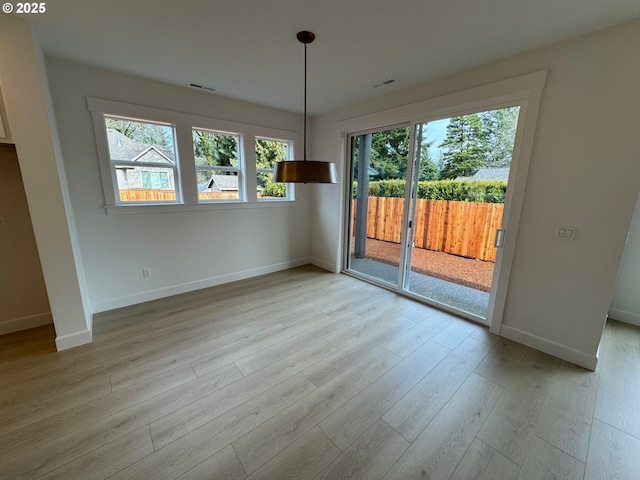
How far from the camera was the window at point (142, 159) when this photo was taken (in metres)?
2.88

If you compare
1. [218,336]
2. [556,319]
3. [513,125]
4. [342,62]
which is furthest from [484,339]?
[342,62]

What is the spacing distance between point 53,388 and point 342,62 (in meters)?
3.61

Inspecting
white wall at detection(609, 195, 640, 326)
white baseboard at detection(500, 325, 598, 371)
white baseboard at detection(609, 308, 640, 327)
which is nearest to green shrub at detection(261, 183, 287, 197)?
white baseboard at detection(500, 325, 598, 371)

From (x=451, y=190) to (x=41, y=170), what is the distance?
467 centimetres

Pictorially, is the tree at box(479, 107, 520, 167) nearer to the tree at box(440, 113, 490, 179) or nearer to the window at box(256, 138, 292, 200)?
the tree at box(440, 113, 490, 179)

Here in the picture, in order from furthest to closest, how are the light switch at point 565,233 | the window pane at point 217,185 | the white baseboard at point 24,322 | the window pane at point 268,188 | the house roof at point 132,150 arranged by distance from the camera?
1. the window pane at point 268,188
2. the window pane at point 217,185
3. the house roof at point 132,150
4. the white baseboard at point 24,322
5. the light switch at point 565,233

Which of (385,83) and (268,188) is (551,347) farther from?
(268,188)

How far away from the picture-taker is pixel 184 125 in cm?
319

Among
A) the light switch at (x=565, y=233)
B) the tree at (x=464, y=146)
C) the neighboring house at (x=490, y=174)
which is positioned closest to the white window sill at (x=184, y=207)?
the tree at (x=464, y=146)

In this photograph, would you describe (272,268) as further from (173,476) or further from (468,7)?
(468,7)

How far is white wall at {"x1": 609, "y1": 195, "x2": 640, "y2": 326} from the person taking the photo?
2.80m

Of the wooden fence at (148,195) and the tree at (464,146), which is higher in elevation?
the tree at (464,146)

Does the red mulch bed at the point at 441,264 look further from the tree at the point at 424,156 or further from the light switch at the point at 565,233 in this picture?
the light switch at the point at 565,233

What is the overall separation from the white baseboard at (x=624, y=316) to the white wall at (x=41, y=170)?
18.4ft
